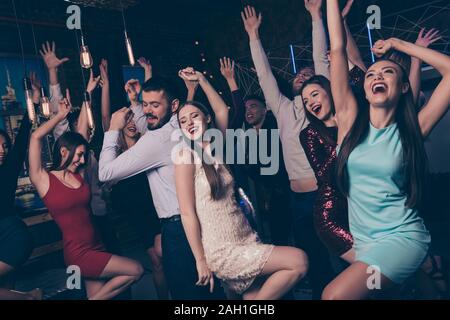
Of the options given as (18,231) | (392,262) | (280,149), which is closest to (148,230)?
(18,231)

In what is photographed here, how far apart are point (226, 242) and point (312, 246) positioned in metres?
0.86

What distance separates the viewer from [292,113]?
269cm

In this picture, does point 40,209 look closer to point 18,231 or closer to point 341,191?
point 18,231

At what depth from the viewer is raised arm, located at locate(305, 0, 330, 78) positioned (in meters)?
2.56

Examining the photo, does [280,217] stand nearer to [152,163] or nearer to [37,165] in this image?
[152,163]

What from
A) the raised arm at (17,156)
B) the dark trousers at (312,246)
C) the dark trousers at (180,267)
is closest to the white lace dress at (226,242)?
the dark trousers at (180,267)

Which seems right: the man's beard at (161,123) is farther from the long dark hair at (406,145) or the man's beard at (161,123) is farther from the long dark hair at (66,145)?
the long dark hair at (406,145)

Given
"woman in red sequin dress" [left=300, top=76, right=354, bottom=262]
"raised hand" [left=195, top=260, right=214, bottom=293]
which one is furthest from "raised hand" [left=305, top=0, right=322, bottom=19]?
"raised hand" [left=195, top=260, right=214, bottom=293]

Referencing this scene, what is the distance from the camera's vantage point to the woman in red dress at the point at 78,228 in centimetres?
253

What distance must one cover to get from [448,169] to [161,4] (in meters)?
3.37

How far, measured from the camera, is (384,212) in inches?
76.4

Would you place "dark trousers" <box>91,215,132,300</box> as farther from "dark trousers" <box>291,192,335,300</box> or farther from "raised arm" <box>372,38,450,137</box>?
"raised arm" <box>372,38,450,137</box>

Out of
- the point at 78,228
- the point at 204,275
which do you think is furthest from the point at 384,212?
the point at 78,228

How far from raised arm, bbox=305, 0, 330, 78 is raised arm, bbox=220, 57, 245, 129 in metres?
0.59
